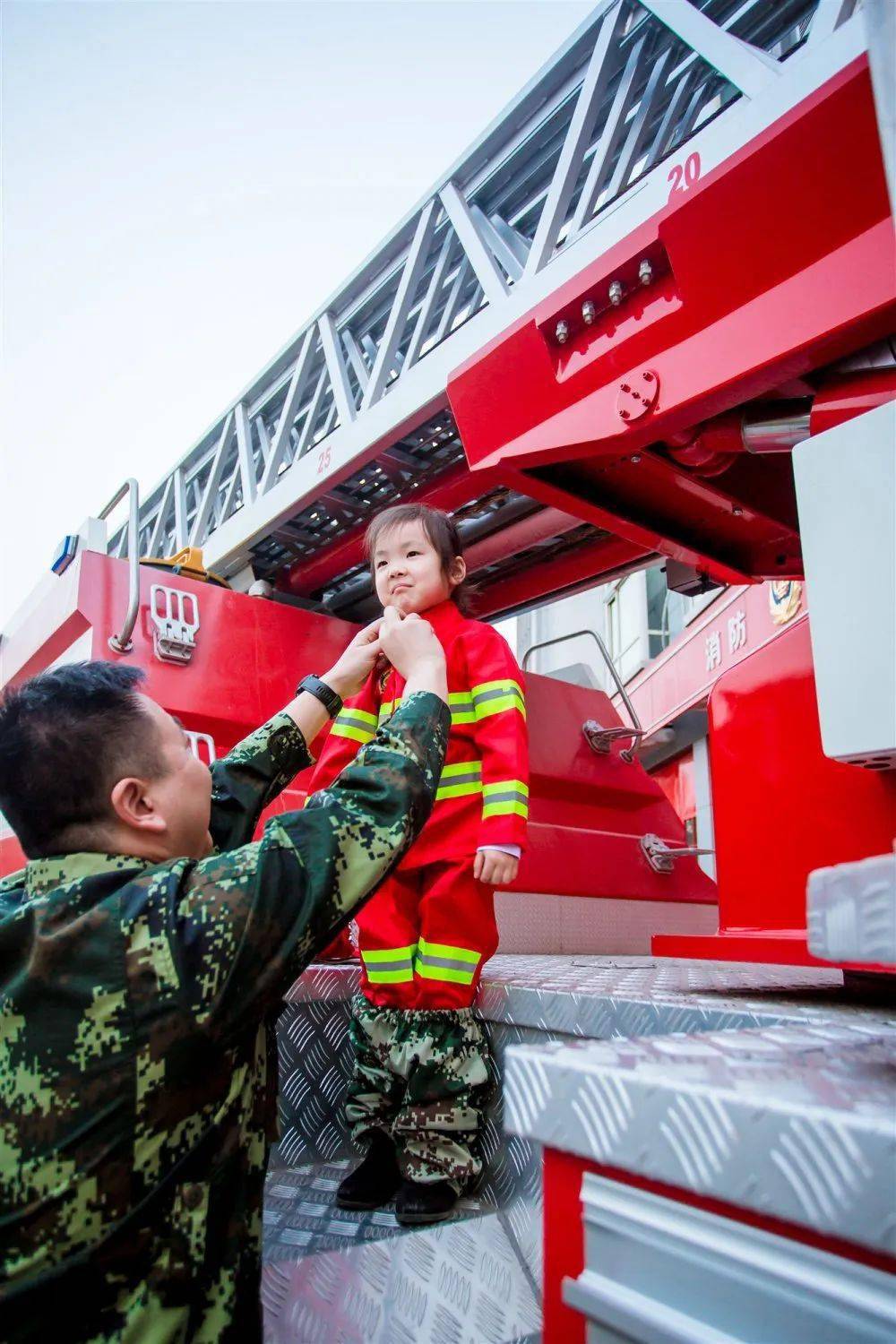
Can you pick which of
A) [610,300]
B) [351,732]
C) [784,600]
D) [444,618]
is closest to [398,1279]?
[351,732]

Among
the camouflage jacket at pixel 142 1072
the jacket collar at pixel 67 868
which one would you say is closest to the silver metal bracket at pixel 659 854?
the camouflage jacket at pixel 142 1072

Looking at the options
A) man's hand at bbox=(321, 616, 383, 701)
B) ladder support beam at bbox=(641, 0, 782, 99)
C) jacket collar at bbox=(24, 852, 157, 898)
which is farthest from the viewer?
ladder support beam at bbox=(641, 0, 782, 99)

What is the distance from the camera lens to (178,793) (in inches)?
42.5

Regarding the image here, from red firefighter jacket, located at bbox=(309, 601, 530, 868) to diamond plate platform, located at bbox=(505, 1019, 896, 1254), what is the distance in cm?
93

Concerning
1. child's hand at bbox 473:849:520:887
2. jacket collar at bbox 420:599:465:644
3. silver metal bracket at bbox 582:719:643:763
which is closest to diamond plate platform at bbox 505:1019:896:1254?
child's hand at bbox 473:849:520:887

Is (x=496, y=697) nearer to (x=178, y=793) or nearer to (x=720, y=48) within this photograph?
(x=178, y=793)

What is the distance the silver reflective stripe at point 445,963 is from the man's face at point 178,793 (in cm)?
66

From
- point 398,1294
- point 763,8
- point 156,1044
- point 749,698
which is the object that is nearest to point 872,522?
point 156,1044

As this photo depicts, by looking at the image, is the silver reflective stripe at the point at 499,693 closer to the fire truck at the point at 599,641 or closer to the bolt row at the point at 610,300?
the fire truck at the point at 599,641

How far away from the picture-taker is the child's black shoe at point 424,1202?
59.2 inches

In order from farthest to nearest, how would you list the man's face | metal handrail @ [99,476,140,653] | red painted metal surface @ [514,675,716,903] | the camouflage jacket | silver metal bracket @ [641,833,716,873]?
1. silver metal bracket @ [641,833,716,873]
2. red painted metal surface @ [514,675,716,903]
3. metal handrail @ [99,476,140,653]
4. the man's face
5. the camouflage jacket

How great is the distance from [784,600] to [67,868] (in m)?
4.20

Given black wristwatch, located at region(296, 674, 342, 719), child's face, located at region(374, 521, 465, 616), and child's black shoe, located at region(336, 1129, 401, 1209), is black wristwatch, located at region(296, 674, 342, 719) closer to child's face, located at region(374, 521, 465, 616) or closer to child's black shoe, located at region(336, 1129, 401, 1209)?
child's face, located at region(374, 521, 465, 616)

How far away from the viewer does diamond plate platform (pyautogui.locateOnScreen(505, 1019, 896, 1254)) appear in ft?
1.79
